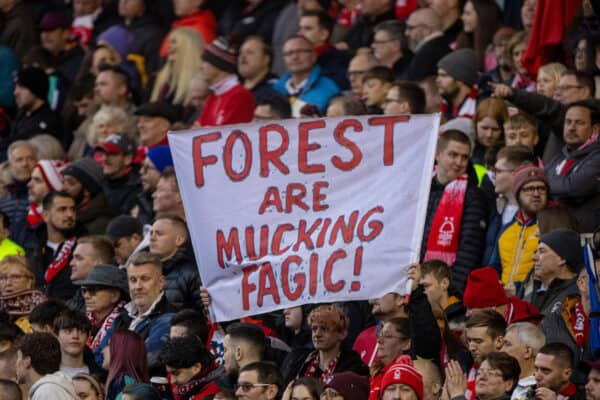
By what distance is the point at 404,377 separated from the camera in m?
11.9

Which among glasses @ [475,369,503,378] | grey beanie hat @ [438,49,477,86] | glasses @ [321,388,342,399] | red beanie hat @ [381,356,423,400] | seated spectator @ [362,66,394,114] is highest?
grey beanie hat @ [438,49,477,86]

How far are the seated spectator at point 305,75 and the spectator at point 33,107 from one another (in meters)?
2.79

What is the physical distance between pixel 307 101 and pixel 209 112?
997 millimetres

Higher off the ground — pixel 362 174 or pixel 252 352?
Result: pixel 362 174

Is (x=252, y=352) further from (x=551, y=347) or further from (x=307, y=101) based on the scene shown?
(x=307, y=101)

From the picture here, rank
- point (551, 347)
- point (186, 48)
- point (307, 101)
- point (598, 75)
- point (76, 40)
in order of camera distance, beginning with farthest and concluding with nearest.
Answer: point (76, 40) → point (186, 48) → point (307, 101) → point (598, 75) → point (551, 347)

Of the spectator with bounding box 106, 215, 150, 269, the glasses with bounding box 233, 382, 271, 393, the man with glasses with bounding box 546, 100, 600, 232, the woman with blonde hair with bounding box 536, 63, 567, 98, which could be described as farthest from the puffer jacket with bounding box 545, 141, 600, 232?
the spectator with bounding box 106, 215, 150, 269

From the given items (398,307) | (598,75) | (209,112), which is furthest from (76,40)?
(398,307)

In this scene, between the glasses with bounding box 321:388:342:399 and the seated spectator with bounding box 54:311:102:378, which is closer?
the glasses with bounding box 321:388:342:399

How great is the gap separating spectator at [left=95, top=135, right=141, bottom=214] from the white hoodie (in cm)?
505

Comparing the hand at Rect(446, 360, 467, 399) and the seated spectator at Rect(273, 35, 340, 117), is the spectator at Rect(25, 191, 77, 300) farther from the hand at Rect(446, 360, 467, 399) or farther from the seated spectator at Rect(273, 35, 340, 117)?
the hand at Rect(446, 360, 467, 399)

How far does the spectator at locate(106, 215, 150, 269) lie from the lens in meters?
15.9

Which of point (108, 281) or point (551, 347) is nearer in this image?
point (551, 347)

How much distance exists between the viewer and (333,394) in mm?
12125
